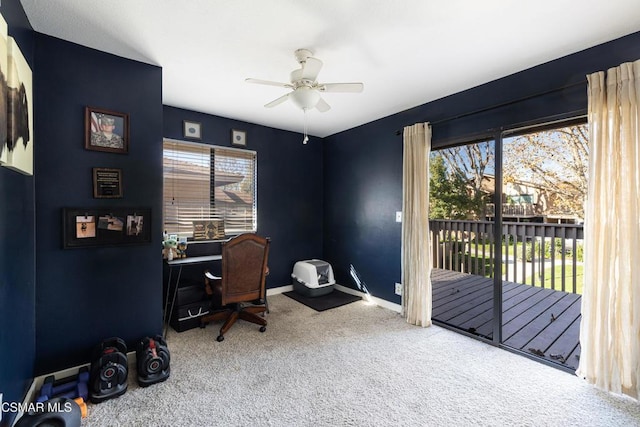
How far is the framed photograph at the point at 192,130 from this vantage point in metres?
3.38

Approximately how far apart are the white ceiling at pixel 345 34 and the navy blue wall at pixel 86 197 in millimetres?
205

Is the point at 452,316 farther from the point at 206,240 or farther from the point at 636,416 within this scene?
the point at 206,240

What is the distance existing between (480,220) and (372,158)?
5.83 ft

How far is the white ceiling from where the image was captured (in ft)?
5.45

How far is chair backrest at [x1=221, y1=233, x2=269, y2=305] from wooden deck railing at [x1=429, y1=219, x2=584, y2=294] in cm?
228

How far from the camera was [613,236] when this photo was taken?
6.18ft

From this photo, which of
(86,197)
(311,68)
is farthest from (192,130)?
(311,68)

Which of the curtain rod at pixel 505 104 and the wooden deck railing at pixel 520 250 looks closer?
the curtain rod at pixel 505 104

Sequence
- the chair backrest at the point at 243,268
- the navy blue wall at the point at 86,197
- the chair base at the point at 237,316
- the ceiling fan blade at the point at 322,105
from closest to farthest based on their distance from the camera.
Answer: the navy blue wall at the point at 86,197 < the ceiling fan blade at the point at 322,105 < the chair backrest at the point at 243,268 < the chair base at the point at 237,316

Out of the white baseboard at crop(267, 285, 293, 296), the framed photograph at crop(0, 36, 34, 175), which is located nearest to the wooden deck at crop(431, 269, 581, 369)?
the white baseboard at crop(267, 285, 293, 296)

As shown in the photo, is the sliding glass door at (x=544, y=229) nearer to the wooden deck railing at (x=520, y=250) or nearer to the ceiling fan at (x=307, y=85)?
the wooden deck railing at (x=520, y=250)

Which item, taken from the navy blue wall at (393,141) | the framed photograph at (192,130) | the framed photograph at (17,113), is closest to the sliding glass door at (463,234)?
Result: the navy blue wall at (393,141)

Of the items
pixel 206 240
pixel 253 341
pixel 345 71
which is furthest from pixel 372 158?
pixel 253 341

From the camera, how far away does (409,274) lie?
314 cm
